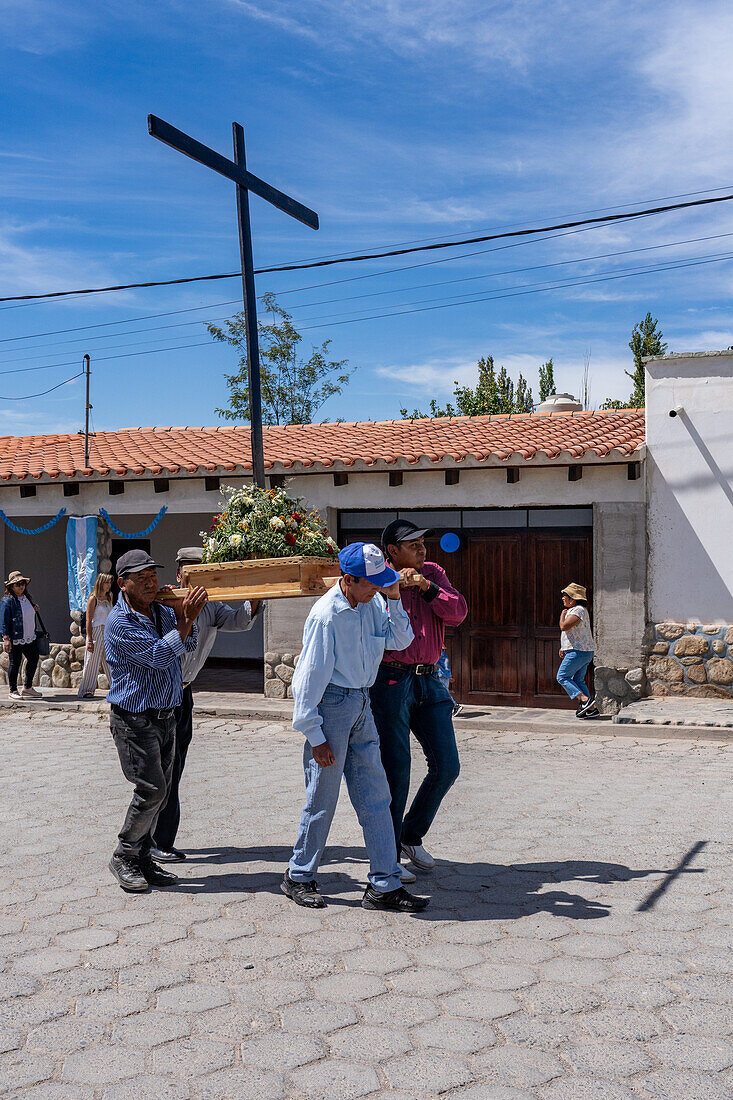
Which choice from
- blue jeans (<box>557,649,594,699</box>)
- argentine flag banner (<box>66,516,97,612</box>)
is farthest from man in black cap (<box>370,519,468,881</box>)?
argentine flag banner (<box>66,516,97,612</box>)

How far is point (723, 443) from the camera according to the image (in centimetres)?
1232

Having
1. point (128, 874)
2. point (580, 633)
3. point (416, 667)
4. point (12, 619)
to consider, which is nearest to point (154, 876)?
point (128, 874)

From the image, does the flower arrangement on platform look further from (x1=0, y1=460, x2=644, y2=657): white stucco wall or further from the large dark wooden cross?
(x1=0, y1=460, x2=644, y2=657): white stucco wall

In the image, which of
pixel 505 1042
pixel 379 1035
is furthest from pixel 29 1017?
pixel 505 1042

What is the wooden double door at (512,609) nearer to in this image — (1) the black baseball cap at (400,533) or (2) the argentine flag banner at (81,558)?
(2) the argentine flag banner at (81,558)

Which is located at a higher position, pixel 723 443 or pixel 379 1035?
pixel 723 443

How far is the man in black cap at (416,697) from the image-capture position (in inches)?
213

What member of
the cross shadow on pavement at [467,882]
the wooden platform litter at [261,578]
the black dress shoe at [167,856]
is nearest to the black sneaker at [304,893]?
the cross shadow on pavement at [467,882]

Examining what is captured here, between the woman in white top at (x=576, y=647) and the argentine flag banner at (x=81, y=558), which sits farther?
the argentine flag banner at (x=81, y=558)

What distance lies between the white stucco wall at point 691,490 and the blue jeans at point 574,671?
3.60 feet

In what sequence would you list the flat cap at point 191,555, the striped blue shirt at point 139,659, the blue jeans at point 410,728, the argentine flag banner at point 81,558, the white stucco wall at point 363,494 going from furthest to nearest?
the argentine flag banner at point 81,558
the white stucco wall at point 363,494
the flat cap at point 191,555
the blue jeans at point 410,728
the striped blue shirt at point 139,659

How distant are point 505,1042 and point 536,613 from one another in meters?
9.95

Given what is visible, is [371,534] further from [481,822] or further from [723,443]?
[481,822]

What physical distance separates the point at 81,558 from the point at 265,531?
9.82 metres
